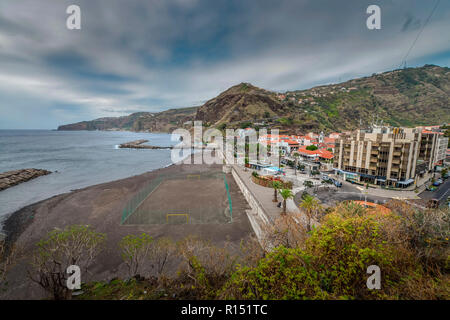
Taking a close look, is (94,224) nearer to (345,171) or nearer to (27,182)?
(27,182)

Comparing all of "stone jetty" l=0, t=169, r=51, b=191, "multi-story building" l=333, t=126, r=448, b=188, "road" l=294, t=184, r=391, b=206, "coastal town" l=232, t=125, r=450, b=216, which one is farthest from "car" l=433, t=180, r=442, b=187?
"stone jetty" l=0, t=169, r=51, b=191

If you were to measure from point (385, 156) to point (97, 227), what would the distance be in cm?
4876

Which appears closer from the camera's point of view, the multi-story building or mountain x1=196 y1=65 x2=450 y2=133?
the multi-story building

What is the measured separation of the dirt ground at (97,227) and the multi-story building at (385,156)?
989 inches

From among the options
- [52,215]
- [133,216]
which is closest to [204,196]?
[133,216]

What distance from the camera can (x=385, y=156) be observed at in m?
34.3

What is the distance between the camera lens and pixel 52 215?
27.2 m

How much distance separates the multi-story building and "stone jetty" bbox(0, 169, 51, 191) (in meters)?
76.2

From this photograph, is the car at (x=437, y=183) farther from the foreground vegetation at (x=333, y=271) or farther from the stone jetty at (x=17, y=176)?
the stone jetty at (x=17, y=176)

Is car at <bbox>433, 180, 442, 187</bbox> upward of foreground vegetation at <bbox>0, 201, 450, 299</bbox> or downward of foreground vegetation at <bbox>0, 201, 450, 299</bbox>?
downward

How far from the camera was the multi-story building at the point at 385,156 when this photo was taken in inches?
1313

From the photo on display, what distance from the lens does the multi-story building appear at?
109 feet

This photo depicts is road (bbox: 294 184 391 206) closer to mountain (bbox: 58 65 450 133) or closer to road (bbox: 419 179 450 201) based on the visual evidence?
road (bbox: 419 179 450 201)
